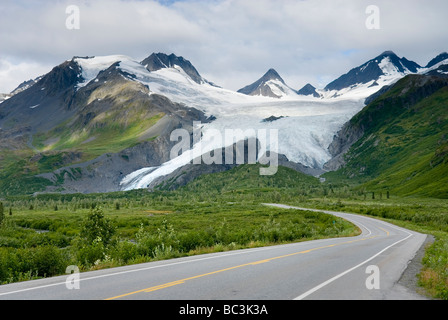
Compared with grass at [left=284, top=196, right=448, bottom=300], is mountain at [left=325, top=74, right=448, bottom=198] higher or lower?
higher

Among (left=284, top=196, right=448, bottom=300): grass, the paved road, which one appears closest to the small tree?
the paved road

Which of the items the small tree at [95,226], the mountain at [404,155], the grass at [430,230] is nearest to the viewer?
the grass at [430,230]

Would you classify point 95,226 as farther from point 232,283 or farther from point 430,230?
point 430,230

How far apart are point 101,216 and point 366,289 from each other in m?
31.0

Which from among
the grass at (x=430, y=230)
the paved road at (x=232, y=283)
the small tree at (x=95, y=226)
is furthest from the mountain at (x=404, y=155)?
the paved road at (x=232, y=283)

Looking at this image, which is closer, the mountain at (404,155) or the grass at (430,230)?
the grass at (430,230)

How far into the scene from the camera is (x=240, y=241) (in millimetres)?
26250

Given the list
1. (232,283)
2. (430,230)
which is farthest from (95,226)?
(430,230)

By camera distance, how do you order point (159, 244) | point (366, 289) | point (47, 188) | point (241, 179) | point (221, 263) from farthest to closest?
point (47, 188) → point (241, 179) → point (159, 244) → point (221, 263) → point (366, 289)

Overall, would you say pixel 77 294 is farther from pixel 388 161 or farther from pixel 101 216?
pixel 388 161

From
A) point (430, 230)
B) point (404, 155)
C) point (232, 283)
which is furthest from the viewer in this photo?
point (404, 155)

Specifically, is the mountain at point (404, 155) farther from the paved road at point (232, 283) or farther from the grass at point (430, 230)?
the paved road at point (232, 283)

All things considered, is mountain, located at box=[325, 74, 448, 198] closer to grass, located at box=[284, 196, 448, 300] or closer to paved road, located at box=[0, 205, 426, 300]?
grass, located at box=[284, 196, 448, 300]
